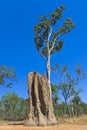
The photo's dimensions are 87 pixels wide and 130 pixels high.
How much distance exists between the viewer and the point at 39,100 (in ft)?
81.8

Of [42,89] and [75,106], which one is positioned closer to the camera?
[42,89]

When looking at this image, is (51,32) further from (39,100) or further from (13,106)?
(13,106)

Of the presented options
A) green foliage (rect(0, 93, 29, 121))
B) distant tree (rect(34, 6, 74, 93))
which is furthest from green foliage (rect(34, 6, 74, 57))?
green foliage (rect(0, 93, 29, 121))

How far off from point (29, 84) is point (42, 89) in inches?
45.3

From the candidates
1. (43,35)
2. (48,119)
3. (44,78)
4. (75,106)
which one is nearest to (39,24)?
(43,35)

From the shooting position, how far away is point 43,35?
116 ft

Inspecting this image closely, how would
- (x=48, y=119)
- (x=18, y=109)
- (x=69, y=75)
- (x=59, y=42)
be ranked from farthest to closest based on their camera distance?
(x=18, y=109)
(x=69, y=75)
(x=59, y=42)
(x=48, y=119)

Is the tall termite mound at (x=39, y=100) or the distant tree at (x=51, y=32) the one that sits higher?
the distant tree at (x=51, y=32)

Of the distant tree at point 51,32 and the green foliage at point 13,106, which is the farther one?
the green foliage at point 13,106

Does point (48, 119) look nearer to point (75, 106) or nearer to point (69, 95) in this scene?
point (69, 95)

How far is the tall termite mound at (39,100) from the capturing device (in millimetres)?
24484

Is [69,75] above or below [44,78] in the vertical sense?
above

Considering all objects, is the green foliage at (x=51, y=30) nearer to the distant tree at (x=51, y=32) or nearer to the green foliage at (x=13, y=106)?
the distant tree at (x=51, y=32)

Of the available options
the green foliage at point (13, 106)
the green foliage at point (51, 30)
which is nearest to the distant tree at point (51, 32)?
the green foliage at point (51, 30)
